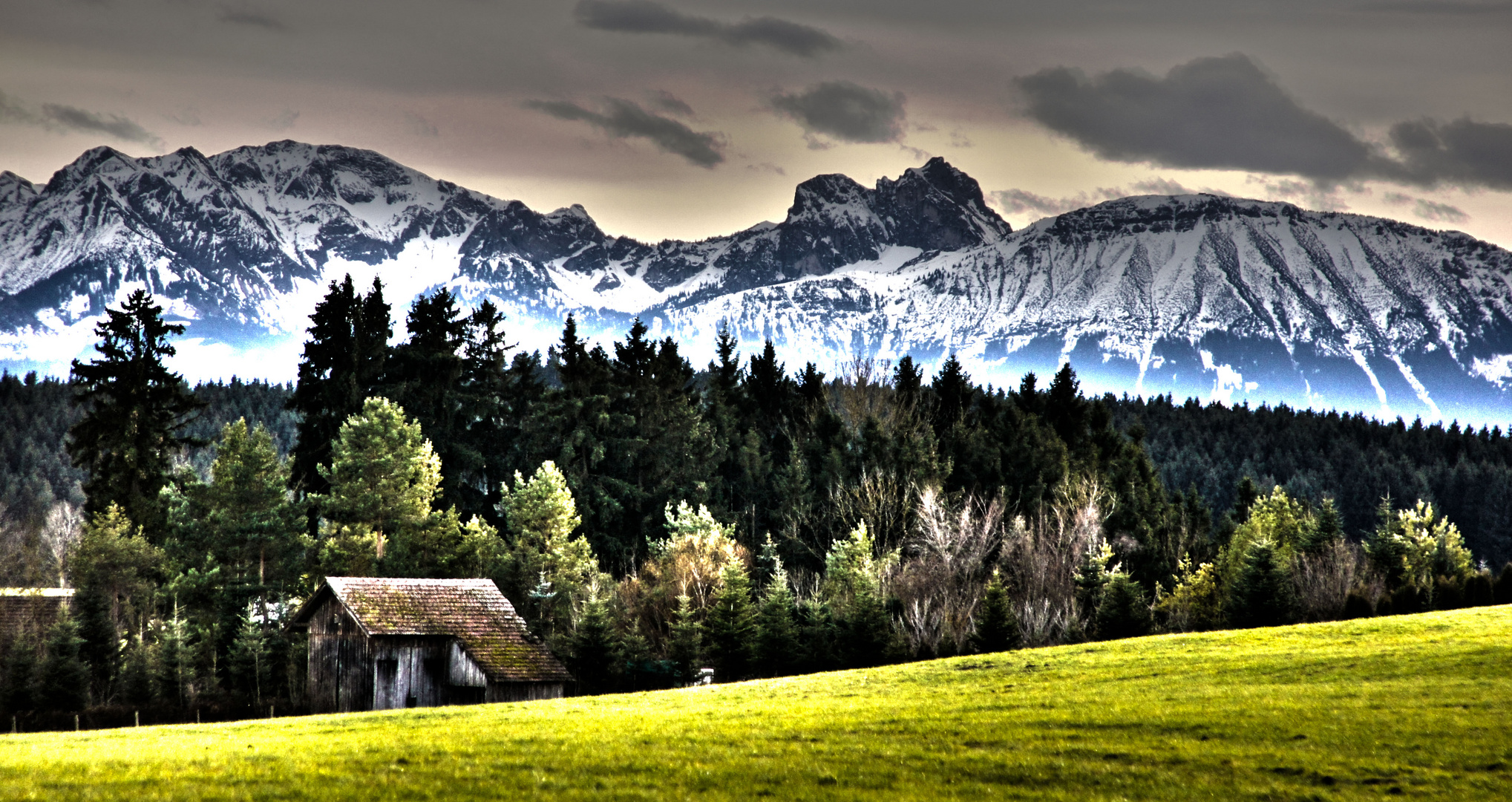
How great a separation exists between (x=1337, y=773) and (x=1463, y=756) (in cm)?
272

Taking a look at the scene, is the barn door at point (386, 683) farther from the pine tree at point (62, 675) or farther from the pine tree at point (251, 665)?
the pine tree at point (62, 675)

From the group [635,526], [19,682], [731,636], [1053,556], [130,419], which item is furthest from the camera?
[635,526]

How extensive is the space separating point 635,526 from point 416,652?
38.2 m

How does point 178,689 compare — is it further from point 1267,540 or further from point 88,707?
point 1267,540

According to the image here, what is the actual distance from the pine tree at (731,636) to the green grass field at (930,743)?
14.9 m

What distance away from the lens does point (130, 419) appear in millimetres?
69062

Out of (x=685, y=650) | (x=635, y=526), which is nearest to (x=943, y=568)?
(x=685, y=650)

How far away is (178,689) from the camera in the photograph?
2418 inches

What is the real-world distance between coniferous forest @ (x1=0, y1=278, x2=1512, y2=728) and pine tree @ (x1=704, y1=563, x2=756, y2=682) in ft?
0.46

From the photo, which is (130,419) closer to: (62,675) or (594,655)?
(62,675)

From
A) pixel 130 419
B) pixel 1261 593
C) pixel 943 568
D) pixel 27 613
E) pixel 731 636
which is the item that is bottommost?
pixel 731 636

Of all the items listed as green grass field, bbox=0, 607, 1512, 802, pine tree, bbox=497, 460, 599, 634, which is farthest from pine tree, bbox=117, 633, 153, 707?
green grass field, bbox=0, 607, 1512, 802

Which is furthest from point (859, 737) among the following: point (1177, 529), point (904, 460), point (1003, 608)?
point (1177, 529)

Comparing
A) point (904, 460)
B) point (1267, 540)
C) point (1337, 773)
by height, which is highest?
point (904, 460)
